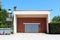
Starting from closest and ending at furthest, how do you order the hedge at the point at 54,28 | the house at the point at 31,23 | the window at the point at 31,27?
the hedge at the point at 54,28
the house at the point at 31,23
the window at the point at 31,27

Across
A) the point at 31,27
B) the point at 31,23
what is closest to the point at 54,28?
the point at 31,23

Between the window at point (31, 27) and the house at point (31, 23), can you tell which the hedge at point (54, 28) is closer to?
the house at point (31, 23)

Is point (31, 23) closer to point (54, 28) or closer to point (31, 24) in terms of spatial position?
point (31, 24)

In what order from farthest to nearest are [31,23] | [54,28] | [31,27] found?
[31,27], [31,23], [54,28]

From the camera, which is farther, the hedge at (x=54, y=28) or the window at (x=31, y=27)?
the window at (x=31, y=27)

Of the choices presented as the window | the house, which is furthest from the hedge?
the window

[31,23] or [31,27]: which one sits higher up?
[31,23]

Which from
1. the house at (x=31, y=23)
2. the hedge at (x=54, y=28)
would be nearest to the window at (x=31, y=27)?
the house at (x=31, y=23)

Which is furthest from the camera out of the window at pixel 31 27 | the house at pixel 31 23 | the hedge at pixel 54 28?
the window at pixel 31 27

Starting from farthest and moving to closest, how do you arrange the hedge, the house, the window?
the window, the house, the hedge

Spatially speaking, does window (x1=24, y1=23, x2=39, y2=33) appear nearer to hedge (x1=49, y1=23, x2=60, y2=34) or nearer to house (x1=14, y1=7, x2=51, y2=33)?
house (x1=14, y1=7, x2=51, y2=33)

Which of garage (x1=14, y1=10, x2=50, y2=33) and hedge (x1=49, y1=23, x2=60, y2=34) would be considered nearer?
hedge (x1=49, y1=23, x2=60, y2=34)

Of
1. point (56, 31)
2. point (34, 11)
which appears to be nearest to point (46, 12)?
point (34, 11)

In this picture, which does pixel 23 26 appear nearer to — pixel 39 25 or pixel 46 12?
pixel 39 25
